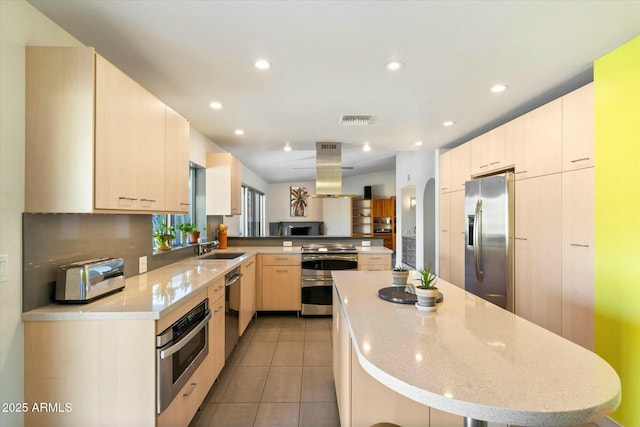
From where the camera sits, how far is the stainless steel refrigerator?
291 centimetres

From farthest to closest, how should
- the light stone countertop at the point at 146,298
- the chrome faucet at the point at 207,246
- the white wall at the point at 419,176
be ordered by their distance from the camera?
the white wall at the point at 419,176 < the chrome faucet at the point at 207,246 < the light stone countertop at the point at 146,298

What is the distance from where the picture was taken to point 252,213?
335 inches

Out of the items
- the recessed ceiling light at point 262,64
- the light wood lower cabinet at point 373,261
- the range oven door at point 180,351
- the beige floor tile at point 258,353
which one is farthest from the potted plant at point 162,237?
the light wood lower cabinet at point 373,261

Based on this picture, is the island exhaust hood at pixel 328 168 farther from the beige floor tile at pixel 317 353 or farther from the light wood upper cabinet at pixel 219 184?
the beige floor tile at pixel 317 353

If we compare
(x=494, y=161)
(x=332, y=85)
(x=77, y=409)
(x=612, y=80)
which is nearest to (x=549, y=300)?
(x=494, y=161)

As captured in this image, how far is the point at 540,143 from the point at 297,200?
8594 mm

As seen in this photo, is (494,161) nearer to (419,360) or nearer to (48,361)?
(419,360)

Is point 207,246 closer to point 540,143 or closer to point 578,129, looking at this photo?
point 540,143

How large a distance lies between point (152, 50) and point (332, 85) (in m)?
1.29

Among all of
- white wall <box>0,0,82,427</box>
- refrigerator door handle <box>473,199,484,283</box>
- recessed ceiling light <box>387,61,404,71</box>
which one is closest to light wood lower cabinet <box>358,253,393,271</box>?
refrigerator door handle <box>473,199,484,283</box>

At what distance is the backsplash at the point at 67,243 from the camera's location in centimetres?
151

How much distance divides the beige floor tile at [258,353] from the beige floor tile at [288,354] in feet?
0.18

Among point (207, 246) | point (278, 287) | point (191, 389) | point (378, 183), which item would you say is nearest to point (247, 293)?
point (278, 287)

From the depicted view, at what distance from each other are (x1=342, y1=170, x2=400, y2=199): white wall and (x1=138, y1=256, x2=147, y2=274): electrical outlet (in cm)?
776
